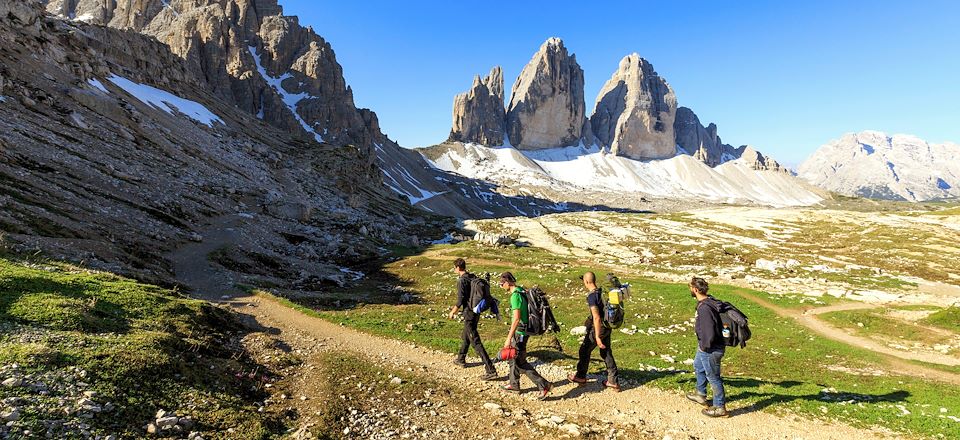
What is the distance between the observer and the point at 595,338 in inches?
566

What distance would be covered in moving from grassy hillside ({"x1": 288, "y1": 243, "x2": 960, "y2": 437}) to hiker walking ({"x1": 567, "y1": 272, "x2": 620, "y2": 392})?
1580 millimetres

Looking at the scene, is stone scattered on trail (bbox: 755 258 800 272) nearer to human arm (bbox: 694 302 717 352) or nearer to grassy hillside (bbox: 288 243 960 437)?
grassy hillside (bbox: 288 243 960 437)

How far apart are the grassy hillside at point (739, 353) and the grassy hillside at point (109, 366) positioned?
27.4 ft

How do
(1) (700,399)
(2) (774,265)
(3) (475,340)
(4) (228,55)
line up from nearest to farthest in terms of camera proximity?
(1) (700,399) < (3) (475,340) < (2) (774,265) < (4) (228,55)

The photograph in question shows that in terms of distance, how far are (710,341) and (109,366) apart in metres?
16.0

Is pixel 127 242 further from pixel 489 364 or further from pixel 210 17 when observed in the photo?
pixel 210 17

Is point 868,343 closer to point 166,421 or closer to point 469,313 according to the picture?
point 469,313

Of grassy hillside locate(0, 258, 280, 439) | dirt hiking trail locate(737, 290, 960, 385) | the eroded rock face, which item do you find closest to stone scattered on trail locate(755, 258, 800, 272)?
dirt hiking trail locate(737, 290, 960, 385)

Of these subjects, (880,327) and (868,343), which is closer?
(868,343)

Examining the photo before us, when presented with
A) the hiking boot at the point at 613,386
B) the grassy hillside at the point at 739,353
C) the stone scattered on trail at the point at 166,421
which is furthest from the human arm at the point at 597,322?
the stone scattered on trail at the point at 166,421

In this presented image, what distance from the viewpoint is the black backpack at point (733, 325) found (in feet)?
39.7

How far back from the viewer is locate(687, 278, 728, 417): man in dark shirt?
12430 mm

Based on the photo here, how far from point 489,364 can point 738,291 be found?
31.4 m

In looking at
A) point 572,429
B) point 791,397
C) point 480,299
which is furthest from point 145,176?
point 791,397
